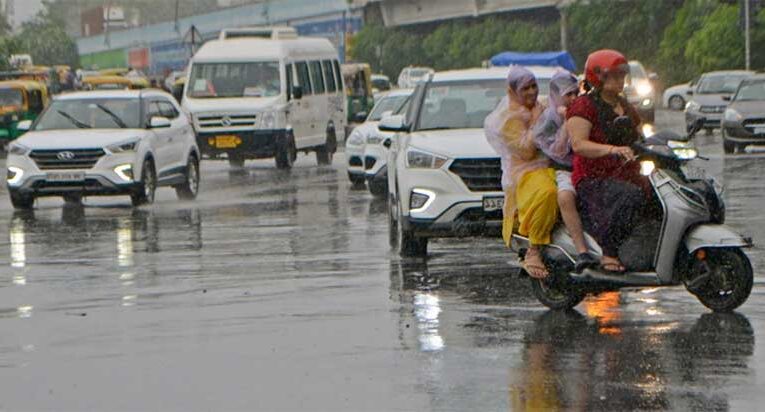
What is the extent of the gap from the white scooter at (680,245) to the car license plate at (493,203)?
390 cm

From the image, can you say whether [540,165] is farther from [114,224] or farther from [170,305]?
[114,224]

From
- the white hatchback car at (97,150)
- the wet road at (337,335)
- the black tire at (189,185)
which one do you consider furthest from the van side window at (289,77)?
the wet road at (337,335)

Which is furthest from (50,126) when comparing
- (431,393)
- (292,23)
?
(292,23)

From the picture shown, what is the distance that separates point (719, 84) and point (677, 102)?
733 inches

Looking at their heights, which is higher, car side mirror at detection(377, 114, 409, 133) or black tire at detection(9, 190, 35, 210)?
car side mirror at detection(377, 114, 409, 133)

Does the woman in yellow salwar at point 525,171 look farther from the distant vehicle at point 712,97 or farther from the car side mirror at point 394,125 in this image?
the distant vehicle at point 712,97

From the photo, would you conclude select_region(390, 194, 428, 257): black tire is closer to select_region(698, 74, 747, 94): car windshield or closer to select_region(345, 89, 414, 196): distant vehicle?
select_region(345, 89, 414, 196): distant vehicle

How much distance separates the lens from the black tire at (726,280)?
1141 centimetres

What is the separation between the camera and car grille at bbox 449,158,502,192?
51.7 feet

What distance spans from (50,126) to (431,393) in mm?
17847

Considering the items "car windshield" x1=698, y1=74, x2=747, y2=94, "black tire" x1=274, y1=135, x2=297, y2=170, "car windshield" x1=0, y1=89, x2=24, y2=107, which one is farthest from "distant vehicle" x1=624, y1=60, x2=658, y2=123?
"car windshield" x1=0, y1=89, x2=24, y2=107

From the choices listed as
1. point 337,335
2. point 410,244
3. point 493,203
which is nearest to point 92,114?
point 410,244

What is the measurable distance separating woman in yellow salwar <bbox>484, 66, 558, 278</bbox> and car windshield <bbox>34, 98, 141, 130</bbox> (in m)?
13.7

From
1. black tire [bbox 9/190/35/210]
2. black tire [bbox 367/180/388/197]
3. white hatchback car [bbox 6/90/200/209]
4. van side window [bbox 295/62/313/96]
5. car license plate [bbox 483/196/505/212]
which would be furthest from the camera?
van side window [bbox 295/62/313/96]
